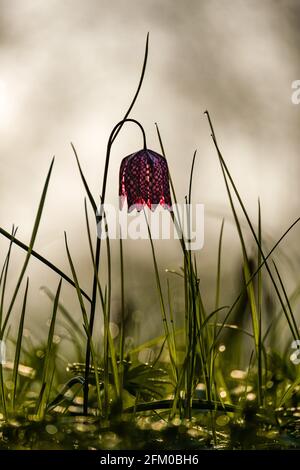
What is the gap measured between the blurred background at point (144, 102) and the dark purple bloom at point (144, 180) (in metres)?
1.02

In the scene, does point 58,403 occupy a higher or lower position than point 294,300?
lower

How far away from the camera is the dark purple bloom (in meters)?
1.16

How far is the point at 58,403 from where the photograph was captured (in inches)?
41.6

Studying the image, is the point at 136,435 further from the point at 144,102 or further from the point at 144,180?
the point at 144,102

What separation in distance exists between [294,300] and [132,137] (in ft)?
6.11

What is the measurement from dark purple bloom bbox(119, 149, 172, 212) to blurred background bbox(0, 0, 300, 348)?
1.02m

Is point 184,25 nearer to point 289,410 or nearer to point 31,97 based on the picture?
point 31,97

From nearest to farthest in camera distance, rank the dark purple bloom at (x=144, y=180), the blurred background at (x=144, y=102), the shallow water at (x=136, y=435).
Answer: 1. the shallow water at (x=136, y=435)
2. the dark purple bloom at (x=144, y=180)
3. the blurred background at (x=144, y=102)

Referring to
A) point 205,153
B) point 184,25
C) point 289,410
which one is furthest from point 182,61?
point 289,410

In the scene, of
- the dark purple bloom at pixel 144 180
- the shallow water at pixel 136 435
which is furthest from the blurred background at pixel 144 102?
the shallow water at pixel 136 435

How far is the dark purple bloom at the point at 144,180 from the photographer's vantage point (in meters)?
1.16

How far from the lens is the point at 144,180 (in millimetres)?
1165

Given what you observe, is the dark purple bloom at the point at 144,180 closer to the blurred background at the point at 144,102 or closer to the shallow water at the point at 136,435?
the shallow water at the point at 136,435
